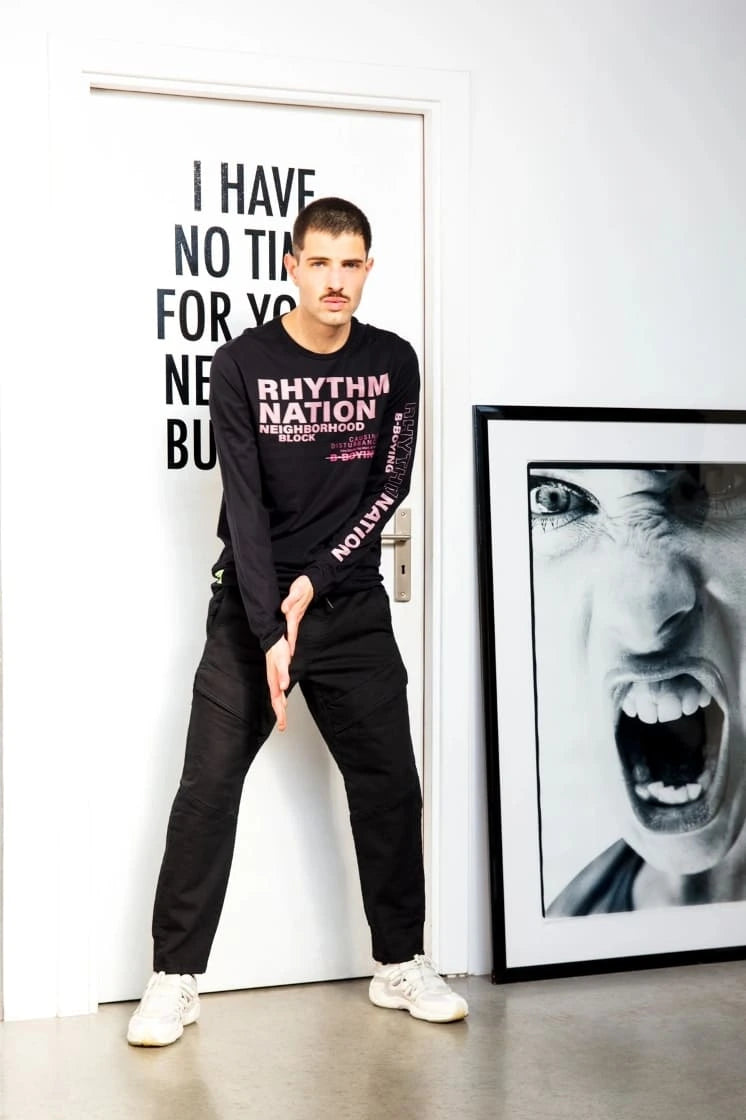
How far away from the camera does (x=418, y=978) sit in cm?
298

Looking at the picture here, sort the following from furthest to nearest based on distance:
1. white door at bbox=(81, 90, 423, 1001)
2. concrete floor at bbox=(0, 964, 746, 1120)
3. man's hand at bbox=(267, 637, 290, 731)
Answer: white door at bbox=(81, 90, 423, 1001), man's hand at bbox=(267, 637, 290, 731), concrete floor at bbox=(0, 964, 746, 1120)

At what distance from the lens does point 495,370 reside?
3279 mm

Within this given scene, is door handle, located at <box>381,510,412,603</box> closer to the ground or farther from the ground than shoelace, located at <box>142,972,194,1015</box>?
farther from the ground

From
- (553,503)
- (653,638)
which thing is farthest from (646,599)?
(553,503)

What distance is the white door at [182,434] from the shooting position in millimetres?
→ 3084

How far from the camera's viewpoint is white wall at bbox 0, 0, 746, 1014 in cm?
297

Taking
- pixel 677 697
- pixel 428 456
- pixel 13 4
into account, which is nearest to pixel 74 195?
pixel 13 4

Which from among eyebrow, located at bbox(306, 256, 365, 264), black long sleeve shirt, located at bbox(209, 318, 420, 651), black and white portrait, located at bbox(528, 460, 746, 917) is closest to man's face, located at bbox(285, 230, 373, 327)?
eyebrow, located at bbox(306, 256, 365, 264)

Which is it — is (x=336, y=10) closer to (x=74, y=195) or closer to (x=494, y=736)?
(x=74, y=195)

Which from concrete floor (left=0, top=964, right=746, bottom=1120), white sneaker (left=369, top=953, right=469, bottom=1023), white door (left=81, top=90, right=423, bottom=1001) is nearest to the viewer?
concrete floor (left=0, top=964, right=746, bottom=1120)

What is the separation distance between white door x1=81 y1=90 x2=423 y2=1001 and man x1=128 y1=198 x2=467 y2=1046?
0.74 feet

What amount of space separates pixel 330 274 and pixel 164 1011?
159 centimetres

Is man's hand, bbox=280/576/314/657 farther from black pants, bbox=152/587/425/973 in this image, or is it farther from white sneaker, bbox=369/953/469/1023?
white sneaker, bbox=369/953/469/1023

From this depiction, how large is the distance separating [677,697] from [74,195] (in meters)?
1.90
